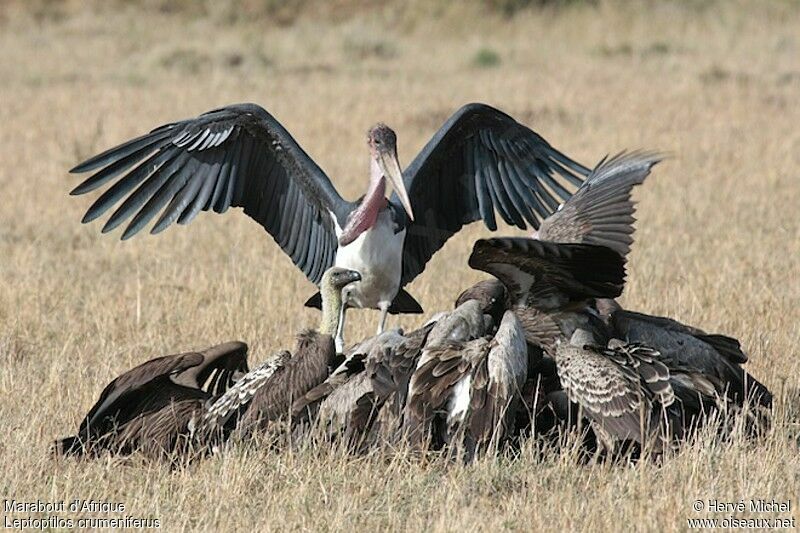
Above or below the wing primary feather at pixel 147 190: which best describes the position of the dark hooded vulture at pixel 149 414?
below

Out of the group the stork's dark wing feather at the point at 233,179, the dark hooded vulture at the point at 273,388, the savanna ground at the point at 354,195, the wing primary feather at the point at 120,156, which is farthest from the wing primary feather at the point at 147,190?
the dark hooded vulture at the point at 273,388

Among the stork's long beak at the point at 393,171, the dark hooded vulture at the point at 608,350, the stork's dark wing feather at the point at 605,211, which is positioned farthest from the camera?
the stork's long beak at the point at 393,171

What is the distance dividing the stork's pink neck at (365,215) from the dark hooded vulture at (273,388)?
1.35m

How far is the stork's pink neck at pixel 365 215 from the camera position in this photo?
6.79m

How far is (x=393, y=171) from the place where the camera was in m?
6.87

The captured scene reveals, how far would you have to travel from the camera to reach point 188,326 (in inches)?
288

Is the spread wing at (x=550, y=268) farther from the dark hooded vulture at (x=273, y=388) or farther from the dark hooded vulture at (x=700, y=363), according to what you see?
the dark hooded vulture at (x=273, y=388)

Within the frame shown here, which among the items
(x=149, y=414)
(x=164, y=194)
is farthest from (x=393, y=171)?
(x=149, y=414)

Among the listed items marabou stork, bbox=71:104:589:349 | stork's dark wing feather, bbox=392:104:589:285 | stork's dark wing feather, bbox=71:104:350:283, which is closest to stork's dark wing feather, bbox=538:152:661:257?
marabou stork, bbox=71:104:589:349

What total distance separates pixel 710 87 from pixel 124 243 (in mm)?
8657

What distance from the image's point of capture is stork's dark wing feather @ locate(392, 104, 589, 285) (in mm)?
7379

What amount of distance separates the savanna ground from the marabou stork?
1.72 ft

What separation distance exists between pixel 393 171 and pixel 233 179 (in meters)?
0.80

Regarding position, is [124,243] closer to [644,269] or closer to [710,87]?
[644,269]
